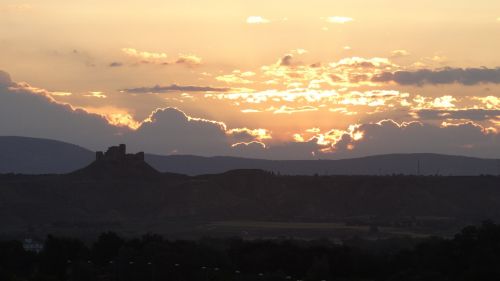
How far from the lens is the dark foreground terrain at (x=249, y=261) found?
3120 inches

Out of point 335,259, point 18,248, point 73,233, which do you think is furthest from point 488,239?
point 73,233

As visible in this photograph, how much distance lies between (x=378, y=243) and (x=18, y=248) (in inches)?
1598

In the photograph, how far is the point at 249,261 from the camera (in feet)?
300

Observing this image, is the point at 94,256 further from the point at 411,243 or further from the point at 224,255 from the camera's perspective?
the point at 411,243

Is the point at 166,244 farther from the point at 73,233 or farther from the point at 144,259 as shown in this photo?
the point at 73,233

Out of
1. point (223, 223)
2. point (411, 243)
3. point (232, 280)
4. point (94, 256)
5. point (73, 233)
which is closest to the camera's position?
point (232, 280)

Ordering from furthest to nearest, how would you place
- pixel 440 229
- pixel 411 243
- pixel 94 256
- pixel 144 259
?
1. pixel 440 229
2. pixel 411 243
3. pixel 94 256
4. pixel 144 259

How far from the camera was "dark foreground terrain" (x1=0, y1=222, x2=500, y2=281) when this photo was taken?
260 ft

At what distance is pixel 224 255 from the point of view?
9244cm

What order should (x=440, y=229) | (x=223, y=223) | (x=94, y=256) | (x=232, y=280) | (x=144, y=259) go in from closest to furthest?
(x=232, y=280), (x=144, y=259), (x=94, y=256), (x=440, y=229), (x=223, y=223)

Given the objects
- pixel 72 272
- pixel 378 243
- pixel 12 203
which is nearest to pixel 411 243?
pixel 378 243

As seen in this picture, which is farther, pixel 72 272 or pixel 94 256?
pixel 94 256

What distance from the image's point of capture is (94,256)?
97.2m

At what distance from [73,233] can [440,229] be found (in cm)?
4711
